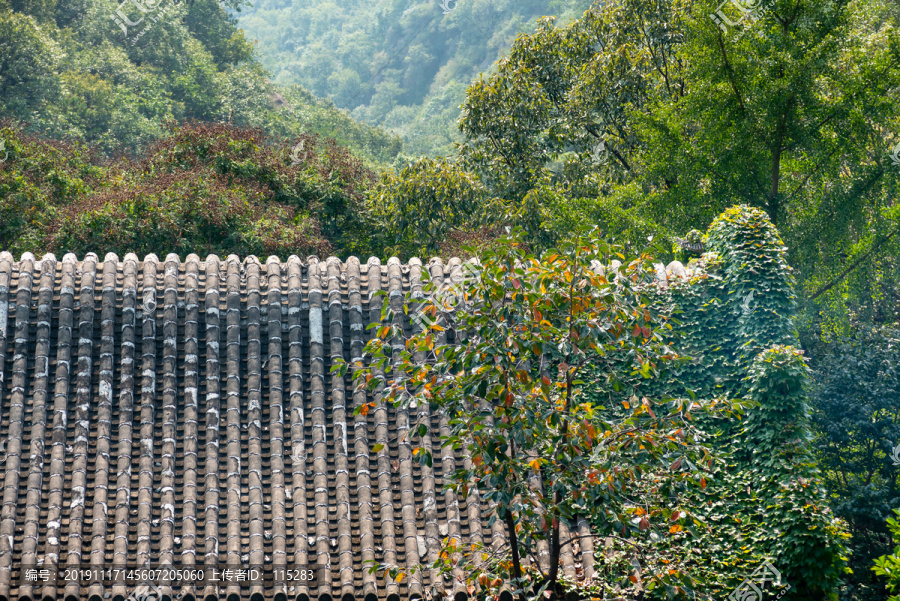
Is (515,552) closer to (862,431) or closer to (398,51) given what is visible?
(862,431)

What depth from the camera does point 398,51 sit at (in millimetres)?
72125

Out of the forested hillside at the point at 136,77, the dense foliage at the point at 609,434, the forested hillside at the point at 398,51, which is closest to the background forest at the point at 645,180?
the dense foliage at the point at 609,434

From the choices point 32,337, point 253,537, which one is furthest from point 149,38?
point 253,537

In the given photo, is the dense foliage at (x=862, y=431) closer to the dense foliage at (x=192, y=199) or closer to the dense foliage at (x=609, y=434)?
the dense foliage at (x=609, y=434)

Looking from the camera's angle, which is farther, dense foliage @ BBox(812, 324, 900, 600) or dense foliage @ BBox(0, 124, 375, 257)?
dense foliage @ BBox(0, 124, 375, 257)

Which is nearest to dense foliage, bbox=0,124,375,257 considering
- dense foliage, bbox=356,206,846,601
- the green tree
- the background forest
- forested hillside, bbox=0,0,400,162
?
the background forest

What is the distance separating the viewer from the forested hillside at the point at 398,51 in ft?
206

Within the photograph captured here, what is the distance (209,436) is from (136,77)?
3313 centimetres

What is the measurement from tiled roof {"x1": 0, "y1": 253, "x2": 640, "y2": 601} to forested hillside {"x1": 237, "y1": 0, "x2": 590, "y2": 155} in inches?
1858

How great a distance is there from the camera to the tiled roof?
22.7 feet

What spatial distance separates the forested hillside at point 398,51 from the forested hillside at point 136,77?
45.6ft

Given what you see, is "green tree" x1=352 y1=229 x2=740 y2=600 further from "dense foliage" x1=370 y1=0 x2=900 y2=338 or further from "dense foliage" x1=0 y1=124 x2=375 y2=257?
"dense foliage" x1=370 y1=0 x2=900 y2=338

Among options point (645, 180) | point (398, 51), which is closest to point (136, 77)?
point (645, 180)

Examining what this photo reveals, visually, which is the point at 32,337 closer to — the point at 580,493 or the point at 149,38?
the point at 580,493
